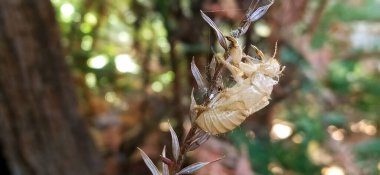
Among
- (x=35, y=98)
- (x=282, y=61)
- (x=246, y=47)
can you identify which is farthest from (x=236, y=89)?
(x=35, y=98)

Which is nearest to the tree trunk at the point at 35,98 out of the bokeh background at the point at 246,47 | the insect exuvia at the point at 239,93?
the bokeh background at the point at 246,47

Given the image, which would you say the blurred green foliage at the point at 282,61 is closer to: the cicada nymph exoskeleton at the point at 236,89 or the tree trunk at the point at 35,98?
the tree trunk at the point at 35,98

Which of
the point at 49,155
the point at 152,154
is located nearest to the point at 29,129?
the point at 49,155

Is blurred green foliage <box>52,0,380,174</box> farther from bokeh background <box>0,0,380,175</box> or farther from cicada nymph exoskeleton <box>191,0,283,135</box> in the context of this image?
cicada nymph exoskeleton <box>191,0,283,135</box>

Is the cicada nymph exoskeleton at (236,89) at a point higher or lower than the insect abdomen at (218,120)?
higher

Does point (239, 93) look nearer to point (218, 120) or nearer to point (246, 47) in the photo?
point (218, 120)

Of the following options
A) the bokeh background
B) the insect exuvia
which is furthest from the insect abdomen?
the bokeh background
